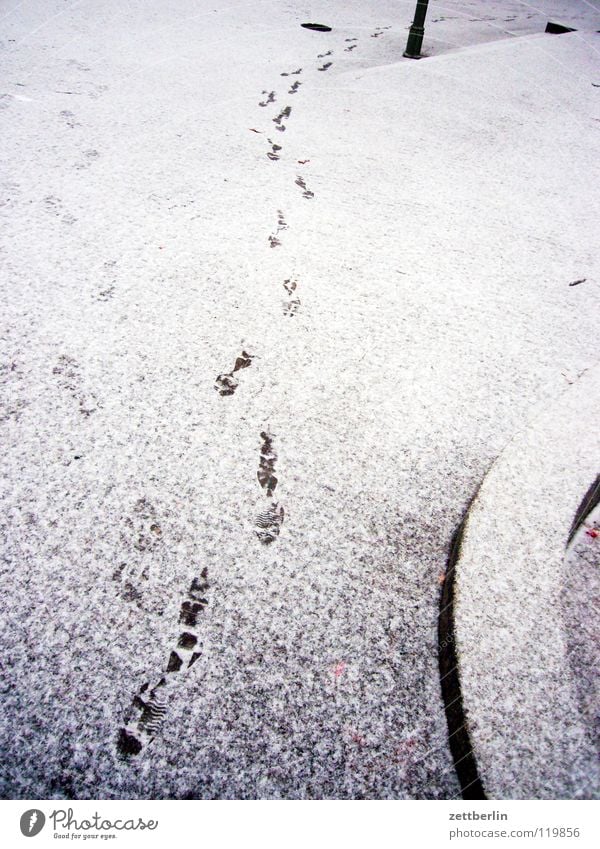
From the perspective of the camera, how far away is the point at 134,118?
3201mm

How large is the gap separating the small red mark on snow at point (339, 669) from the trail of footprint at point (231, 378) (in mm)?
880

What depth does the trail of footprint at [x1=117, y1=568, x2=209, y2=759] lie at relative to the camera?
93cm

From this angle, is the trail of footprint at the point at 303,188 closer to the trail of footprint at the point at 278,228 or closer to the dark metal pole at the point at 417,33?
the trail of footprint at the point at 278,228

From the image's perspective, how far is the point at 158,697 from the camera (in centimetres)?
98

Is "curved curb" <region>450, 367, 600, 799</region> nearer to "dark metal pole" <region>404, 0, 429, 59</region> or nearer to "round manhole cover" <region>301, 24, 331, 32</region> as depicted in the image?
"dark metal pole" <region>404, 0, 429, 59</region>

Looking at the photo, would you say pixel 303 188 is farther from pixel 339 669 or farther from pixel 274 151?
pixel 339 669

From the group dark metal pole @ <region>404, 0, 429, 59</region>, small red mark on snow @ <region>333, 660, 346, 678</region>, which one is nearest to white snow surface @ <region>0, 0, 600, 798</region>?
small red mark on snow @ <region>333, 660, 346, 678</region>

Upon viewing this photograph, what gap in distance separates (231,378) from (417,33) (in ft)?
16.3

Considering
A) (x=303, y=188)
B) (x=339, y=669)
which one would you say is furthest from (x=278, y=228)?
(x=339, y=669)

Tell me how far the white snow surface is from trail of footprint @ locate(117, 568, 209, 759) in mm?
13

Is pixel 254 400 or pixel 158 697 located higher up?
pixel 254 400

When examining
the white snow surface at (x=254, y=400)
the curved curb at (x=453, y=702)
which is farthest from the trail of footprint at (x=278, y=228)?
the curved curb at (x=453, y=702)
